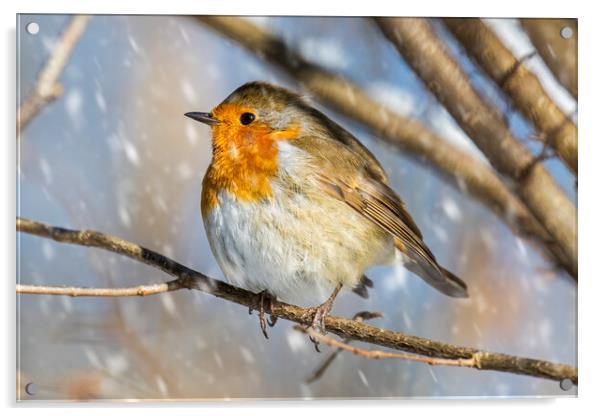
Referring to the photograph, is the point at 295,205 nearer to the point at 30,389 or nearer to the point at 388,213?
the point at 388,213

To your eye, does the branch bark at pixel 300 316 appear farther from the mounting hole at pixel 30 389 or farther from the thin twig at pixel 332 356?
the mounting hole at pixel 30 389

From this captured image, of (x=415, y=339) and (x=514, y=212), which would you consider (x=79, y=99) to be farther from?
(x=514, y=212)

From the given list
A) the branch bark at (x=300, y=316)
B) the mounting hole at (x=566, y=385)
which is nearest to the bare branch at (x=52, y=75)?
the branch bark at (x=300, y=316)

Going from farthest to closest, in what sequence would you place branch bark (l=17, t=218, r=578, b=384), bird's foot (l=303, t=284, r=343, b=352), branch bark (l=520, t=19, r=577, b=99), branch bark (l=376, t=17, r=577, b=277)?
branch bark (l=520, t=19, r=577, b=99)
branch bark (l=376, t=17, r=577, b=277)
bird's foot (l=303, t=284, r=343, b=352)
branch bark (l=17, t=218, r=578, b=384)

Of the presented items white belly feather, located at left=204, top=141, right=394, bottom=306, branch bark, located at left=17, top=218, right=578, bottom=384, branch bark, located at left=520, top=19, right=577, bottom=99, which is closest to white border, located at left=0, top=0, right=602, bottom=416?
branch bark, located at left=520, top=19, right=577, bottom=99

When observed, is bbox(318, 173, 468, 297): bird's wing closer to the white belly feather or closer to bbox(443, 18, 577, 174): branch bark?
the white belly feather

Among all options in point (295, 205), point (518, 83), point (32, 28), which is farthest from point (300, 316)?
point (32, 28)
